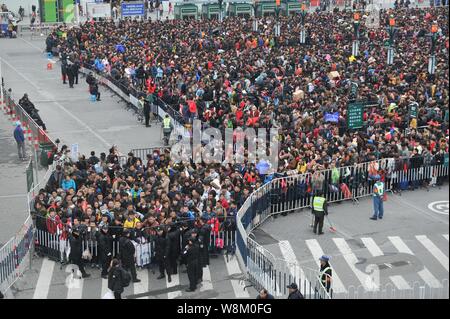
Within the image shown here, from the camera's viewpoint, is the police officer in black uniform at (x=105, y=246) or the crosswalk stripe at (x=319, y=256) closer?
the crosswalk stripe at (x=319, y=256)

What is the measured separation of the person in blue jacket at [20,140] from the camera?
103ft

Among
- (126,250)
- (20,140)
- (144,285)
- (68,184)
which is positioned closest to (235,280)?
(144,285)

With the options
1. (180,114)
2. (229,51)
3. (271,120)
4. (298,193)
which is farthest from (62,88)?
(298,193)

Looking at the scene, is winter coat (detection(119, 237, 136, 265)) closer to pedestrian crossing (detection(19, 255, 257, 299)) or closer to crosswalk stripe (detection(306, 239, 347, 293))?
pedestrian crossing (detection(19, 255, 257, 299))

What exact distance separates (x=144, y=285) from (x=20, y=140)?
13.9 metres

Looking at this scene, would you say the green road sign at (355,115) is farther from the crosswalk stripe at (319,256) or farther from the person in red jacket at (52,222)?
the person in red jacket at (52,222)

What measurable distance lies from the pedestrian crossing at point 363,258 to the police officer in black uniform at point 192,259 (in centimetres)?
209

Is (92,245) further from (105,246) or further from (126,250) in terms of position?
(126,250)

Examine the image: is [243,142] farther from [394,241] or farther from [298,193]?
[394,241]

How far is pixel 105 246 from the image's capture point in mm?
19688

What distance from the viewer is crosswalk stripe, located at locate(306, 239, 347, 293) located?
18531 millimetres

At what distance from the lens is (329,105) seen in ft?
103

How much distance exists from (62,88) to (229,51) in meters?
9.23

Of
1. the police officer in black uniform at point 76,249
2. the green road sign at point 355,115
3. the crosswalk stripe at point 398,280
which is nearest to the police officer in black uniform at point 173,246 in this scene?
the police officer in black uniform at point 76,249
